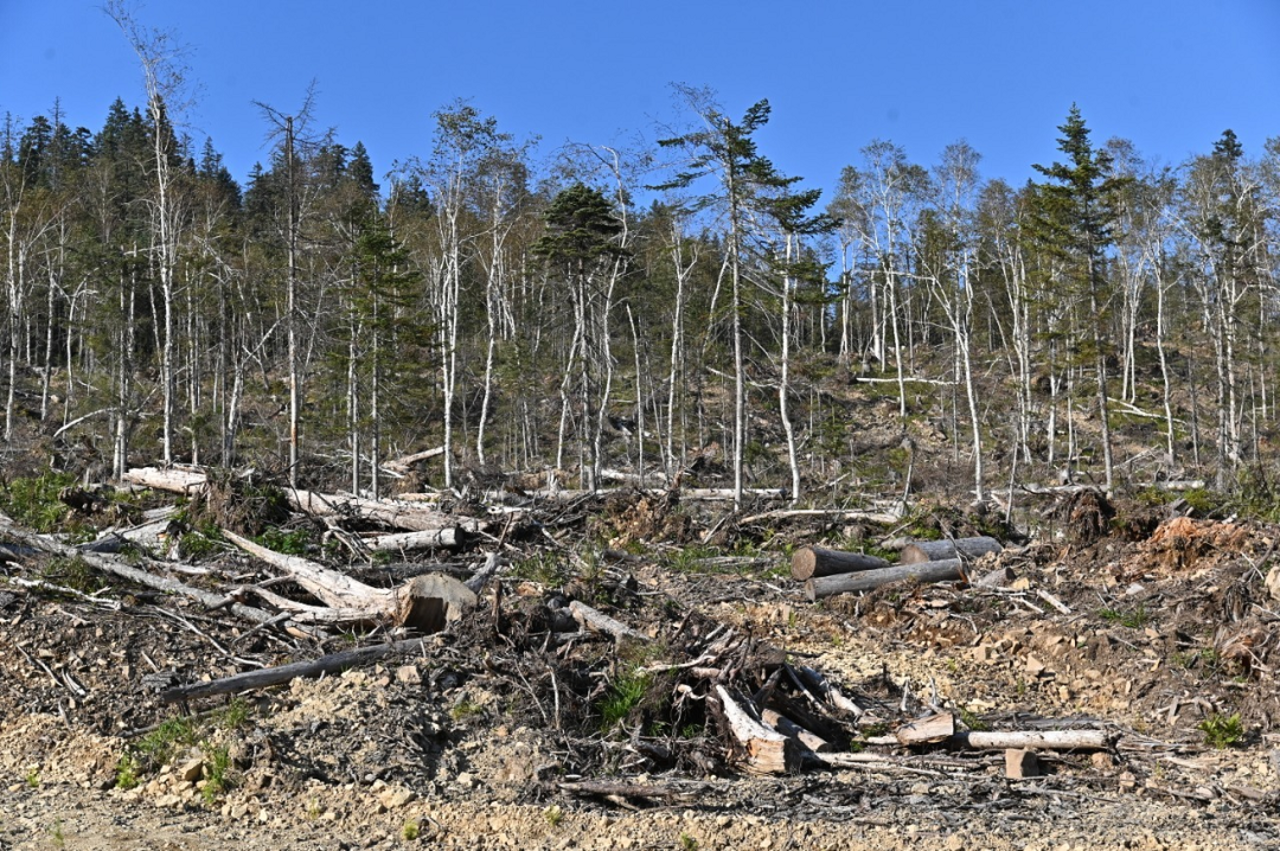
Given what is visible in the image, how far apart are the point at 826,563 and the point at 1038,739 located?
17.6ft

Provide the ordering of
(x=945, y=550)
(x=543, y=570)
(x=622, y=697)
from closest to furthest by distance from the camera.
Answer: (x=622, y=697) → (x=543, y=570) → (x=945, y=550)

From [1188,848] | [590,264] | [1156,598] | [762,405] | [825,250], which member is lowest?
[1188,848]

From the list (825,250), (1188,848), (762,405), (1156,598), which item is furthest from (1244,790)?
(825,250)

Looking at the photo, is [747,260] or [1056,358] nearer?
[747,260]

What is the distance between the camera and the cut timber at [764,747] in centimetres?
671

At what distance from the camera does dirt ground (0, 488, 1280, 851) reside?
581cm

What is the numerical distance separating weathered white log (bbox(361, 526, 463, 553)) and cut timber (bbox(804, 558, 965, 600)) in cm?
439

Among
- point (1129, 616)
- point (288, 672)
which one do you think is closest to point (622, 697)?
point (288, 672)

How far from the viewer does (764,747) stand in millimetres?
6793

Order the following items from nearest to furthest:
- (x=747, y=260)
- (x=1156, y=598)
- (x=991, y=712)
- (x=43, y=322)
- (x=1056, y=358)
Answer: (x=991, y=712) → (x=1156, y=598) → (x=747, y=260) → (x=1056, y=358) → (x=43, y=322)

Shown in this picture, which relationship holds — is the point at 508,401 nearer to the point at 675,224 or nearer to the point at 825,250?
the point at 675,224

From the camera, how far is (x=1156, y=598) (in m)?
10.8

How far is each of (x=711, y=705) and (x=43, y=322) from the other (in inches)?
2213

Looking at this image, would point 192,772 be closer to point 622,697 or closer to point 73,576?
point 622,697
